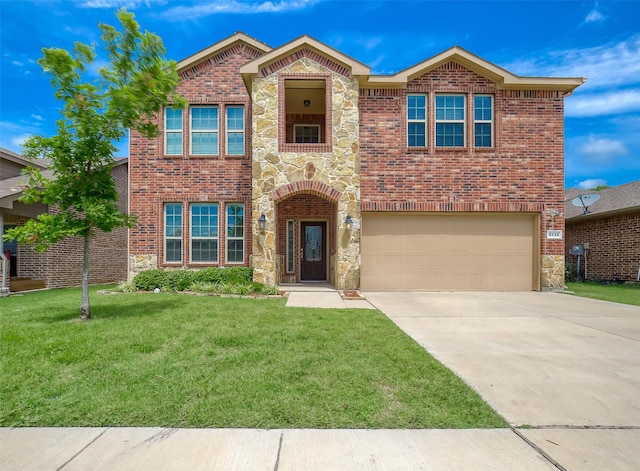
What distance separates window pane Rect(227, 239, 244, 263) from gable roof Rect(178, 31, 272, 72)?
19.7 ft

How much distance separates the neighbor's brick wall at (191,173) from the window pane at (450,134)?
6244 millimetres

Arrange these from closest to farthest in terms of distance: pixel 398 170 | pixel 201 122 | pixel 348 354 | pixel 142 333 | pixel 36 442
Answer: pixel 36 442 → pixel 348 354 → pixel 142 333 → pixel 398 170 → pixel 201 122

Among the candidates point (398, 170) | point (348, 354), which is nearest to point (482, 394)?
point (348, 354)

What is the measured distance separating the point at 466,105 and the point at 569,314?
7.07 metres

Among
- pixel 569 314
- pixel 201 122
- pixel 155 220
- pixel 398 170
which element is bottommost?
pixel 569 314

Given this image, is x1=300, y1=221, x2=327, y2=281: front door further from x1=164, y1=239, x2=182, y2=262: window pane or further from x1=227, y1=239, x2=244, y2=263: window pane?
x1=164, y1=239, x2=182, y2=262: window pane

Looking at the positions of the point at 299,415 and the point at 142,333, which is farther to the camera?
the point at 142,333

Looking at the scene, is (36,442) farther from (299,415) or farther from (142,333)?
(142,333)

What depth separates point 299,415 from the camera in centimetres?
279

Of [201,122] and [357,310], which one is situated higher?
[201,122]

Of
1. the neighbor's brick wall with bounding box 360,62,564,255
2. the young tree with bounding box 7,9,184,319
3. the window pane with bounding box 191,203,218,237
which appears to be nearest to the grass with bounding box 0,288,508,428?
the young tree with bounding box 7,9,184,319

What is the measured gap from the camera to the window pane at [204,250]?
1155 cm

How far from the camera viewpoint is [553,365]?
160 inches

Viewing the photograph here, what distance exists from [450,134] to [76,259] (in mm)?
14932
